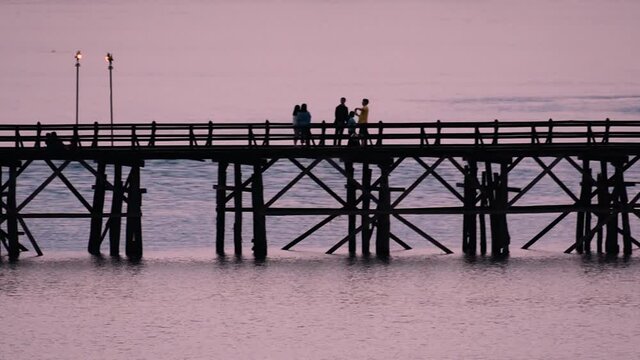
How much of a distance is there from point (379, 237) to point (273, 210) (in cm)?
310

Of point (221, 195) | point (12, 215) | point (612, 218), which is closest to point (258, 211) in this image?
point (221, 195)

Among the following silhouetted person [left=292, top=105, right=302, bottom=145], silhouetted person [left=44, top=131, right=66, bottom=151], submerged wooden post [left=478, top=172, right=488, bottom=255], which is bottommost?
submerged wooden post [left=478, top=172, right=488, bottom=255]

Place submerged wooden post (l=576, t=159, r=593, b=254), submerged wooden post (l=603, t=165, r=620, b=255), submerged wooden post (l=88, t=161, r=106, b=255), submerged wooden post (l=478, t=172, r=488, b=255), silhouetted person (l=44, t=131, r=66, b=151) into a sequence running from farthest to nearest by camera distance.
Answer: submerged wooden post (l=576, t=159, r=593, b=254)
submerged wooden post (l=478, t=172, r=488, b=255)
submerged wooden post (l=603, t=165, r=620, b=255)
submerged wooden post (l=88, t=161, r=106, b=255)
silhouetted person (l=44, t=131, r=66, b=151)

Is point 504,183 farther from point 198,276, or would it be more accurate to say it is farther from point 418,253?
point 198,276

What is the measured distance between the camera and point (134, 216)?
45406 mm

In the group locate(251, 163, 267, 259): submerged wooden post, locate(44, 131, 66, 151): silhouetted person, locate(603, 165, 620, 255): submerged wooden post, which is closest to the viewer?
locate(44, 131, 66, 151): silhouetted person

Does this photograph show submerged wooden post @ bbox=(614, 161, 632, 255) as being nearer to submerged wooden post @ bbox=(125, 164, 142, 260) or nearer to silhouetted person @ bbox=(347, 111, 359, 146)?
silhouetted person @ bbox=(347, 111, 359, 146)

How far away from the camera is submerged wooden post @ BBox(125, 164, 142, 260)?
45.5m

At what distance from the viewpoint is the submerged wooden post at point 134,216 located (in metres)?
45.5

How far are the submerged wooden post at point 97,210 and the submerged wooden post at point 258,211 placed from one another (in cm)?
429

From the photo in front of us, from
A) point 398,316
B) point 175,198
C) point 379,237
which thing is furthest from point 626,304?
point 175,198

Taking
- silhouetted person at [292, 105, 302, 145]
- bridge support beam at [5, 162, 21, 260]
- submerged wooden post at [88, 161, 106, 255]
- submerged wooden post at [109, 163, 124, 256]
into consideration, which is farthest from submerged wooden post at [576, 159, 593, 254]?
bridge support beam at [5, 162, 21, 260]

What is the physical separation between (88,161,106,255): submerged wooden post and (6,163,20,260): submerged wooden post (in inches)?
83.2

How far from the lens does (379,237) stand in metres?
46.3
